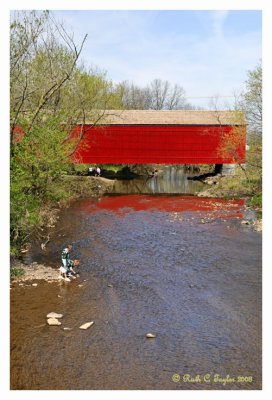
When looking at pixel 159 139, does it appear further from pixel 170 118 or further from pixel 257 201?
pixel 257 201

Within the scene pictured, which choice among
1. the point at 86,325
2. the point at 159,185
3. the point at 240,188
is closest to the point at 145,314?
the point at 86,325

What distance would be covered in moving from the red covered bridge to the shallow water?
12079mm

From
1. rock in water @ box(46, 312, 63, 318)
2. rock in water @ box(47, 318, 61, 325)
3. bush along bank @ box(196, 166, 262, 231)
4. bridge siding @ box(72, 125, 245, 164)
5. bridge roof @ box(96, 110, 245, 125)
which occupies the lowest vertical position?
rock in water @ box(47, 318, 61, 325)

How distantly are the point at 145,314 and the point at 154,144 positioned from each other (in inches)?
759

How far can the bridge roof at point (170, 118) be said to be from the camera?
26.4 meters

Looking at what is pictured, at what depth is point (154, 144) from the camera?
26.7 metres

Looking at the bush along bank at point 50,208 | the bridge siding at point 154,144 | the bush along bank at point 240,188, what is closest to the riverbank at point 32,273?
the bush along bank at point 50,208

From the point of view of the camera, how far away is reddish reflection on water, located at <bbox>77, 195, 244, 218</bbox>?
63.8 ft

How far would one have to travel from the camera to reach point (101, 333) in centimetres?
757

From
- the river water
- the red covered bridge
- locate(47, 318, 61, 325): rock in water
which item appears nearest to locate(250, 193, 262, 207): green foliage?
the river water

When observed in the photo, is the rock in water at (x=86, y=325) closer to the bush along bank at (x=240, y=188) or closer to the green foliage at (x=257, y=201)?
the green foliage at (x=257, y=201)

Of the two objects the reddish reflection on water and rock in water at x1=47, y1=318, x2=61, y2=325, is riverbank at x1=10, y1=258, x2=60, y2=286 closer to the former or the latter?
rock in water at x1=47, y1=318, x2=61, y2=325
